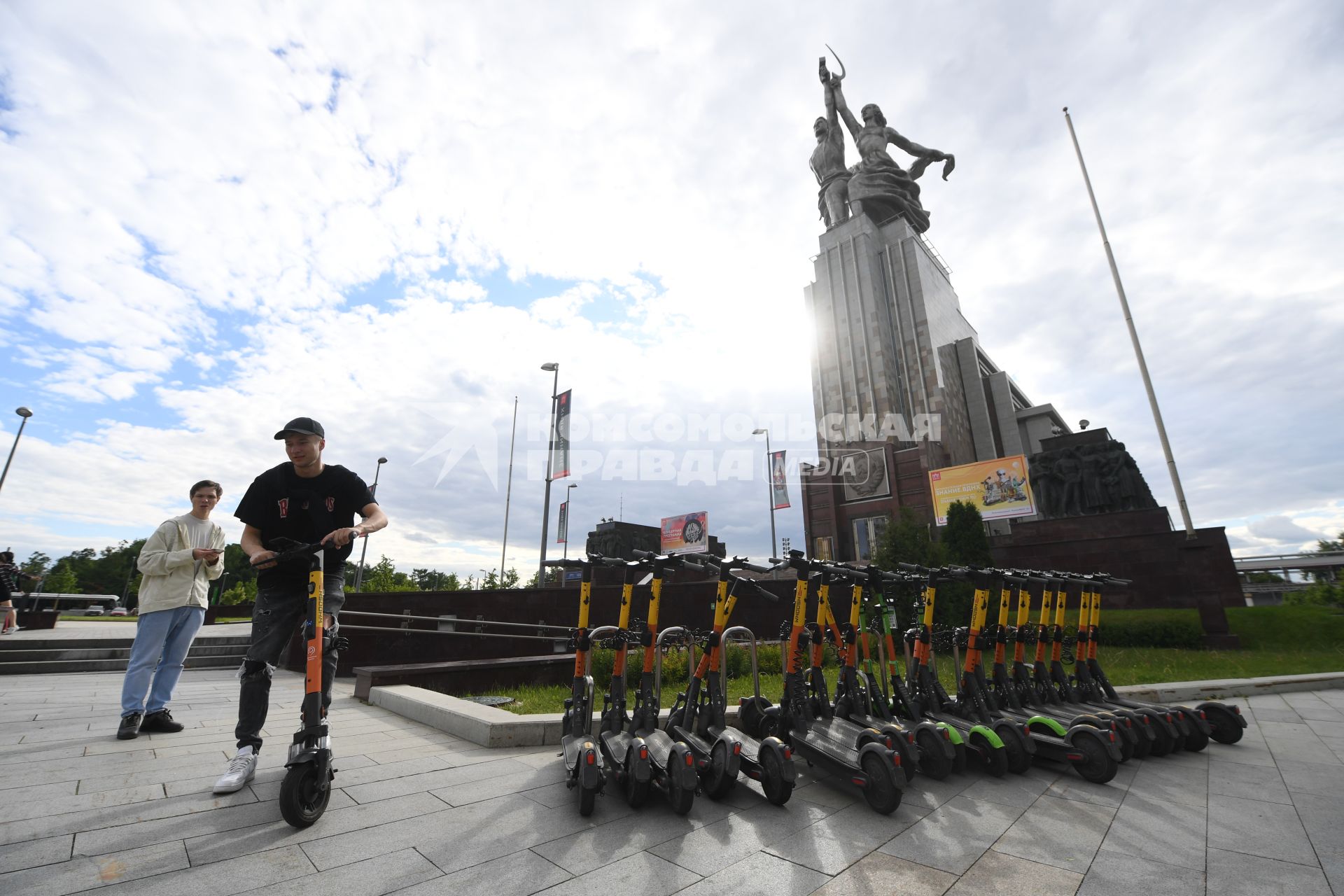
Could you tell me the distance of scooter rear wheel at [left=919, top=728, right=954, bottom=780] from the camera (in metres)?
4.23

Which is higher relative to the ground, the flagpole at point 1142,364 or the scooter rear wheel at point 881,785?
the flagpole at point 1142,364

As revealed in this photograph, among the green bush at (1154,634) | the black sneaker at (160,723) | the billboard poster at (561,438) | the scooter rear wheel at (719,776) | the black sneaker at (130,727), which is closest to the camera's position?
the scooter rear wheel at (719,776)

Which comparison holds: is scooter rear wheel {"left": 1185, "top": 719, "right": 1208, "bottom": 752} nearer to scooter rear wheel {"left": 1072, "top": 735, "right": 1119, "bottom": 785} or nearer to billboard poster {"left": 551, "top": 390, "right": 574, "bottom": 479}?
scooter rear wheel {"left": 1072, "top": 735, "right": 1119, "bottom": 785}

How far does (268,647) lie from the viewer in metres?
3.53

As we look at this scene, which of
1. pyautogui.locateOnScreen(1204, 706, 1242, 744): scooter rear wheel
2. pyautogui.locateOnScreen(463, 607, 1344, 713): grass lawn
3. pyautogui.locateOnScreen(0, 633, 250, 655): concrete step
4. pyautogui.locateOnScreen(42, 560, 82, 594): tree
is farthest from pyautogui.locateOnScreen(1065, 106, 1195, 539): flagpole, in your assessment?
pyautogui.locateOnScreen(42, 560, 82, 594): tree

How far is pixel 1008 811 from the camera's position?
368cm

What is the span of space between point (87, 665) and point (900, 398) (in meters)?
45.4

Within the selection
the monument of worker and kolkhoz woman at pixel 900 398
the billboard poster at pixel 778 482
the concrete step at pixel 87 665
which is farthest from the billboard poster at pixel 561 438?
the monument of worker and kolkhoz woman at pixel 900 398

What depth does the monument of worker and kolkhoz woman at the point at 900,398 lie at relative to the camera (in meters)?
31.7

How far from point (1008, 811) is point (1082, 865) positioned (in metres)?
0.83

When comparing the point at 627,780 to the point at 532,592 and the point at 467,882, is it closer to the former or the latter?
the point at 467,882

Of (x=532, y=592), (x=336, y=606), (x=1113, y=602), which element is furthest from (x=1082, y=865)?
(x=1113, y=602)

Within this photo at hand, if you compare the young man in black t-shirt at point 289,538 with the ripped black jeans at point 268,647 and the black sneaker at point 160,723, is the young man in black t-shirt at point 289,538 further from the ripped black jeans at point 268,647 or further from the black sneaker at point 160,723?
the black sneaker at point 160,723

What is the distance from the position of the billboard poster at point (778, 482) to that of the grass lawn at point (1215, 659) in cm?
1879
